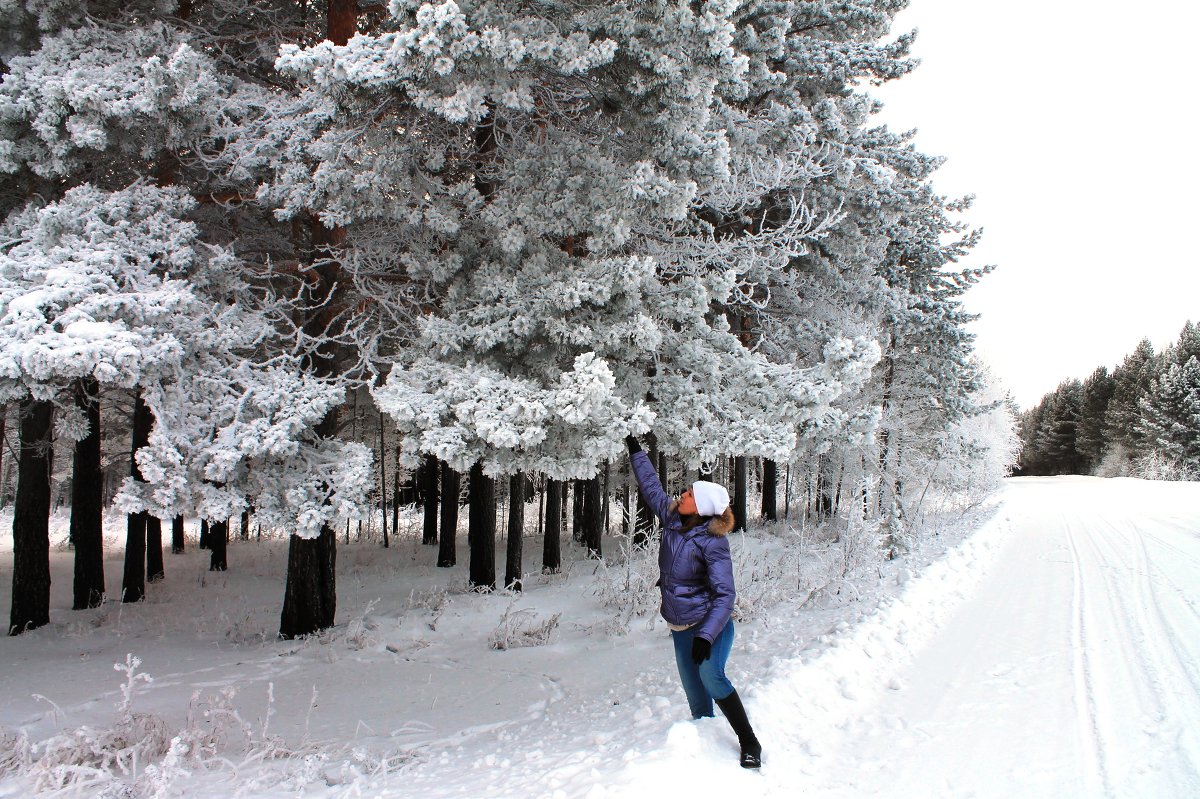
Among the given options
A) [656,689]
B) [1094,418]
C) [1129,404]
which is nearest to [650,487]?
[656,689]

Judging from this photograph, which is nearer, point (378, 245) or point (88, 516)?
point (378, 245)

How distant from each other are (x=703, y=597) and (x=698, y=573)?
15 cm

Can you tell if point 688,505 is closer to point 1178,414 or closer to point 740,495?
point 740,495

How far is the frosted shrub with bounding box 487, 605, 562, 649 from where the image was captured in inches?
330

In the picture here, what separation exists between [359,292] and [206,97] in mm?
2559

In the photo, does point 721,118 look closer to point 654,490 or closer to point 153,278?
point 654,490

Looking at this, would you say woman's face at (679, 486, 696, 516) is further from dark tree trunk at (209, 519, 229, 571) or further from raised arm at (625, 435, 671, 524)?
A: dark tree trunk at (209, 519, 229, 571)

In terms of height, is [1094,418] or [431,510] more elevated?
[1094,418]

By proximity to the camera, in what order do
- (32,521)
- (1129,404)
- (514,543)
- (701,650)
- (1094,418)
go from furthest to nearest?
(1094,418) < (1129,404) < (514,543) < (32,521) < (701,650)

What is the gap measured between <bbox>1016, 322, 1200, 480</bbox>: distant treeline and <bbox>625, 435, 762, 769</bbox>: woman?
55108mm

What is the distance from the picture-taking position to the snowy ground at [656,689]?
13.6 feet

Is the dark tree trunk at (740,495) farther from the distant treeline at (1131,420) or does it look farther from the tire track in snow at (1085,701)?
the distant treeline at (1131,420)

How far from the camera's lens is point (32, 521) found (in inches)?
396

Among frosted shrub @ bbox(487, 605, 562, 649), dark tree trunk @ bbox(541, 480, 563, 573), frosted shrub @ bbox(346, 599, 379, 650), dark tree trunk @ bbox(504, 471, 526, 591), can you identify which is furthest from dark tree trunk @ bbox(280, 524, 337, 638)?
dark tree trunk @ bbox(541, 480, 563, 573)
